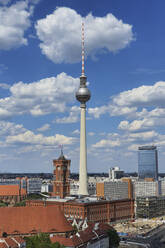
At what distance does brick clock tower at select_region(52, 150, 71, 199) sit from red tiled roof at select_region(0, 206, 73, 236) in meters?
71.0

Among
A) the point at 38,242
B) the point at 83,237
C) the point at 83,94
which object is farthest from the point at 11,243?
the point at 83,94

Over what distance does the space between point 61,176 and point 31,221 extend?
74.6 meters

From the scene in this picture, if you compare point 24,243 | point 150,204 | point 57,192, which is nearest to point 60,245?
point 24,243

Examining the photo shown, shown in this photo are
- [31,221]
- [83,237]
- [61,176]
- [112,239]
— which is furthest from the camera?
[61,176]

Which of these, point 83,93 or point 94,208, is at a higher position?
point 83,93

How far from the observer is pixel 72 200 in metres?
167

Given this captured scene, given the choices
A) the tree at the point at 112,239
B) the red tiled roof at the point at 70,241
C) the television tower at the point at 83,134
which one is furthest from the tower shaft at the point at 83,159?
the red tiled roof at the point at 70,241

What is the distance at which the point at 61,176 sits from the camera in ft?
577

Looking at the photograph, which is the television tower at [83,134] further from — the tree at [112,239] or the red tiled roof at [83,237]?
the tree at [112,239]

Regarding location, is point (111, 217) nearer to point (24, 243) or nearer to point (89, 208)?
point (89, 208)

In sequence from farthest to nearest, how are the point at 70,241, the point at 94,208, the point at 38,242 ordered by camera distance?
the point at 94,208
the point at 70,241
the point at 38,242

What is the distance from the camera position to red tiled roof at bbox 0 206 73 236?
3930 inches

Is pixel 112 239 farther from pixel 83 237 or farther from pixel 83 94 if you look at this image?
pixel 83 94

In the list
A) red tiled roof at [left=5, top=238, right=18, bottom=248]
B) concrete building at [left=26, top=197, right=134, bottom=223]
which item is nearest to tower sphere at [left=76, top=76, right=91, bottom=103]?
concrete building at [left=26, top=197, right=134, bottom=223]
